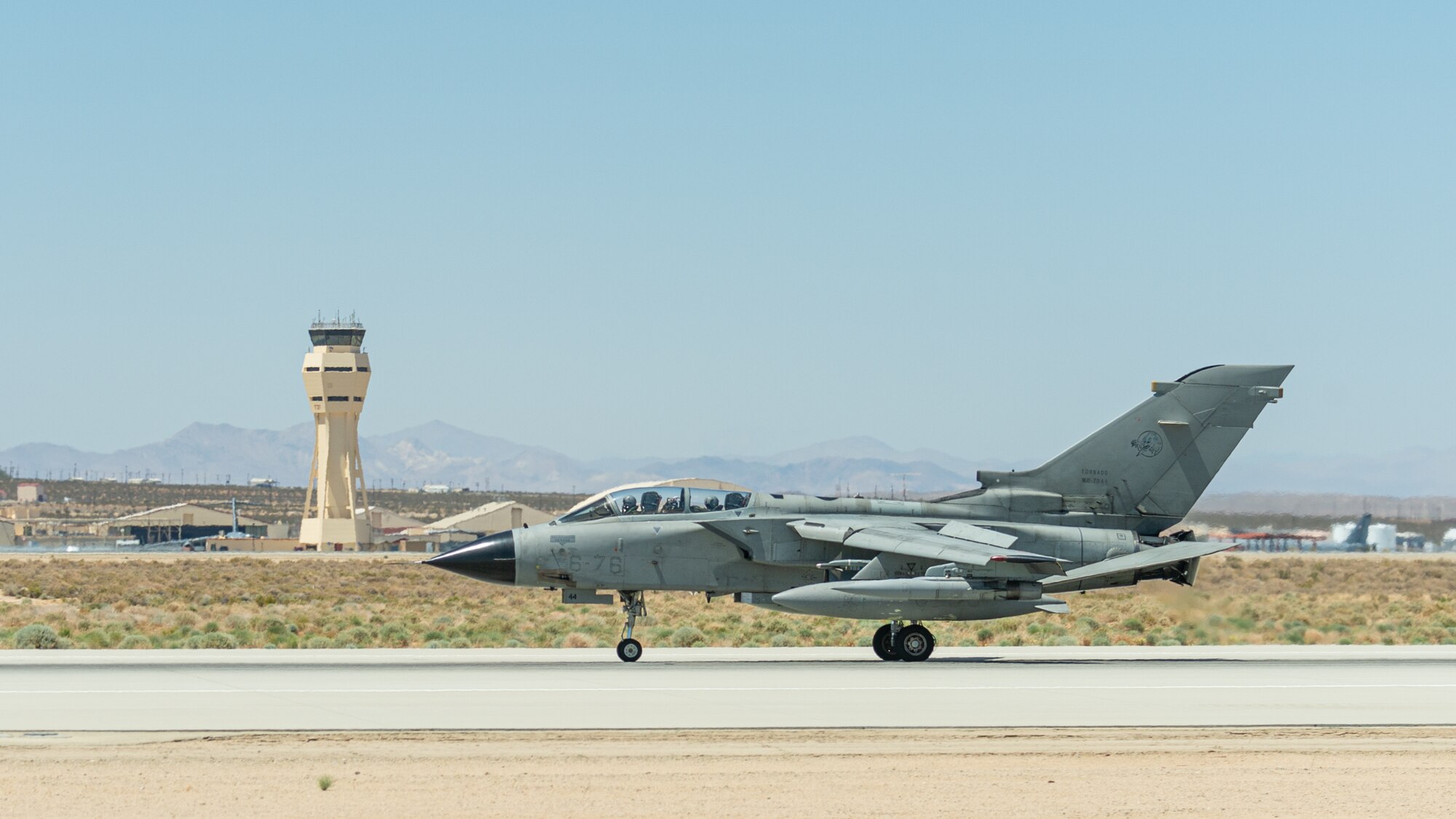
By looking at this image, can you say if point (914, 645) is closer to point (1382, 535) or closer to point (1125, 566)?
point (1125, 566)

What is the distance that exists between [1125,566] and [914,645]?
3.30 m

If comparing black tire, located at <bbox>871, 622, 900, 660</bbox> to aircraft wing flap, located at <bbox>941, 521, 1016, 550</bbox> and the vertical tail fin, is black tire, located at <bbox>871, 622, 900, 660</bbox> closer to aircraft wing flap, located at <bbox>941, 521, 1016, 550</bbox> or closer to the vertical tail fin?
aircraft wing flap, located at <bbox>941, 521, 1016, 550</bbox>

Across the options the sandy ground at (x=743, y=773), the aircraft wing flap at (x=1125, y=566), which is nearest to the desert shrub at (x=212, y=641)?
the sandy ground at (x=743, y=773)

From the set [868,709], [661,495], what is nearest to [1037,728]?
[868,709]

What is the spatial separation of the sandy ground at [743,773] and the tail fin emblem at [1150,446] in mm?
9743

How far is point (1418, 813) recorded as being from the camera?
11805 millimetres

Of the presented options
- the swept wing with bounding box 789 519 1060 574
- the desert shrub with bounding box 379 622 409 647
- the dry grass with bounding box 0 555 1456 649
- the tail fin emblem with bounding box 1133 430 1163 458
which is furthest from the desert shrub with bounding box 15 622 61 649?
the tail fin emblem with bounding box 1133 430 1163 458

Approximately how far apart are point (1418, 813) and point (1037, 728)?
4394 millimetres

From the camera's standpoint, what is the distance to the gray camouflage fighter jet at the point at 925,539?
23.0 metres

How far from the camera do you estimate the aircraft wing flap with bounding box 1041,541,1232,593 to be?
2347 cm

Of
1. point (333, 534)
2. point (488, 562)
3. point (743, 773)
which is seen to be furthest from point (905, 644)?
point (333, 534)

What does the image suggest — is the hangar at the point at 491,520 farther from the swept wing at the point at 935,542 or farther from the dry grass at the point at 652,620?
the swept wing at the point at 935,542

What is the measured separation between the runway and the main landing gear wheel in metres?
0.24

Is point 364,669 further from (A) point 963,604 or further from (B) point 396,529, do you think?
(B) point 396,529
